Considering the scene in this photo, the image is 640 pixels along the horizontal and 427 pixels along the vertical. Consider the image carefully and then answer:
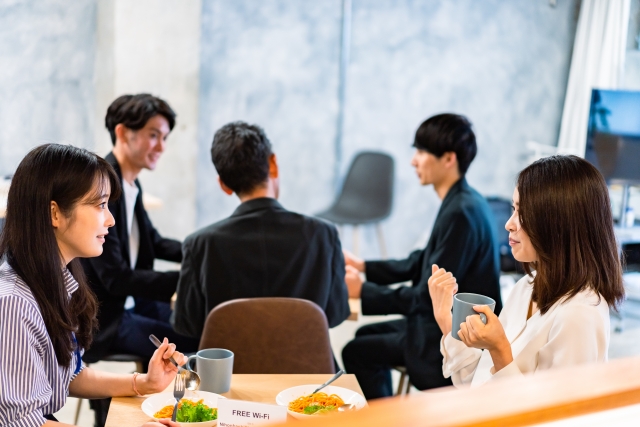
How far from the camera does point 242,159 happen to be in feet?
7.32

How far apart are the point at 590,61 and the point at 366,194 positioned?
6.73 ft

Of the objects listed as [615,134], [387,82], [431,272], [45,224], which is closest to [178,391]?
[45,224]

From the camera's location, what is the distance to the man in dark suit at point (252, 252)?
2172 millimetres

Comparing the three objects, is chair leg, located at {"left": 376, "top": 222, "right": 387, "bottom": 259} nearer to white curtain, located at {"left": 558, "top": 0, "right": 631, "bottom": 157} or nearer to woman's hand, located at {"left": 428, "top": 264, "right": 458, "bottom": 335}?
white curtain, located at {"left": 558, "top": 0, "right": 631, "bottom": 157}

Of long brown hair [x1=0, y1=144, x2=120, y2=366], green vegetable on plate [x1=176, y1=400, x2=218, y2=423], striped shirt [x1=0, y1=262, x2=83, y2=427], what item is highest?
long brown hair [x1=0, y1=144, x2=120, y2=366]

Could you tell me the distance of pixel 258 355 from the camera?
2039mm

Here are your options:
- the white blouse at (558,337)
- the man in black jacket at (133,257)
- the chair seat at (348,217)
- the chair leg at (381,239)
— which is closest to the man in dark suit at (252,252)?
the man in black jacket at (133,257)

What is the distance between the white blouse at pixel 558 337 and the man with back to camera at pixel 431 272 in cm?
71

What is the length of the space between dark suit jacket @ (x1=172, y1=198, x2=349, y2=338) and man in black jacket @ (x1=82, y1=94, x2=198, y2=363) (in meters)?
0.31

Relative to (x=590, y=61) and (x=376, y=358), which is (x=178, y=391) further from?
(x=590, y=61)

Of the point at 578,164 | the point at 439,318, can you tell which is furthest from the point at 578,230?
the point at 439,318

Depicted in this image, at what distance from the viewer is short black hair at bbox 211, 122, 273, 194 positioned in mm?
2232

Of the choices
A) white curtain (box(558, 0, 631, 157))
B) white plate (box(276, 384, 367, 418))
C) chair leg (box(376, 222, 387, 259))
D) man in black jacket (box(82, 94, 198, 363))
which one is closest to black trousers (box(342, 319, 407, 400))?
man in black jacket (box(82, 94, 198, 363))

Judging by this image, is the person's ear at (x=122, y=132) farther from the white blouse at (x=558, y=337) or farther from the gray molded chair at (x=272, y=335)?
the white blouse at (x=558, y=337)
